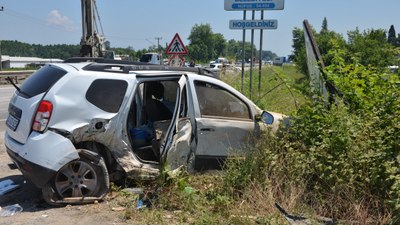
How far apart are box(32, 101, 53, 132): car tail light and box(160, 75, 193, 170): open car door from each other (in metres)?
1.45

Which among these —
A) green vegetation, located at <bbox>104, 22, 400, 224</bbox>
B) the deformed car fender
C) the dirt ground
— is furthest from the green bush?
the deformed car fender

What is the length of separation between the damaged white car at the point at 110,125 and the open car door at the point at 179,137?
0.01 metres

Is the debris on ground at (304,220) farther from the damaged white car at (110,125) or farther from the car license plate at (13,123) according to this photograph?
the car license plate at (13,123)

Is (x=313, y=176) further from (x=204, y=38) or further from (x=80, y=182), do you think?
(x=204, y=38)

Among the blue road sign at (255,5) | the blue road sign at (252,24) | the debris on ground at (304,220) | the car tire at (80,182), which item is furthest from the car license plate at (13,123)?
the blue road sign at (255,5)

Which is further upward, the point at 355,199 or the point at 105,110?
the point at 105,110

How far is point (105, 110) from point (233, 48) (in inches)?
5989

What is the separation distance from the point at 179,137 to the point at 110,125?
0.92 meters

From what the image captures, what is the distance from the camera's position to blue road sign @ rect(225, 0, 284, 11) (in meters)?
10.4

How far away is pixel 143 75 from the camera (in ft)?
17.1

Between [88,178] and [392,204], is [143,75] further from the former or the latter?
[392,204]

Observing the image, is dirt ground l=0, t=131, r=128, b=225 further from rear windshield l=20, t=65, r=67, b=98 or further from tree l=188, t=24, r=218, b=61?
tree l=188, t=24, r=218, b=61

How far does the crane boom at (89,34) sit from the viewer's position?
18.6m

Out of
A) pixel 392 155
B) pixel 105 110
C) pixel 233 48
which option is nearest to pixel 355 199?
pixel 392 155
